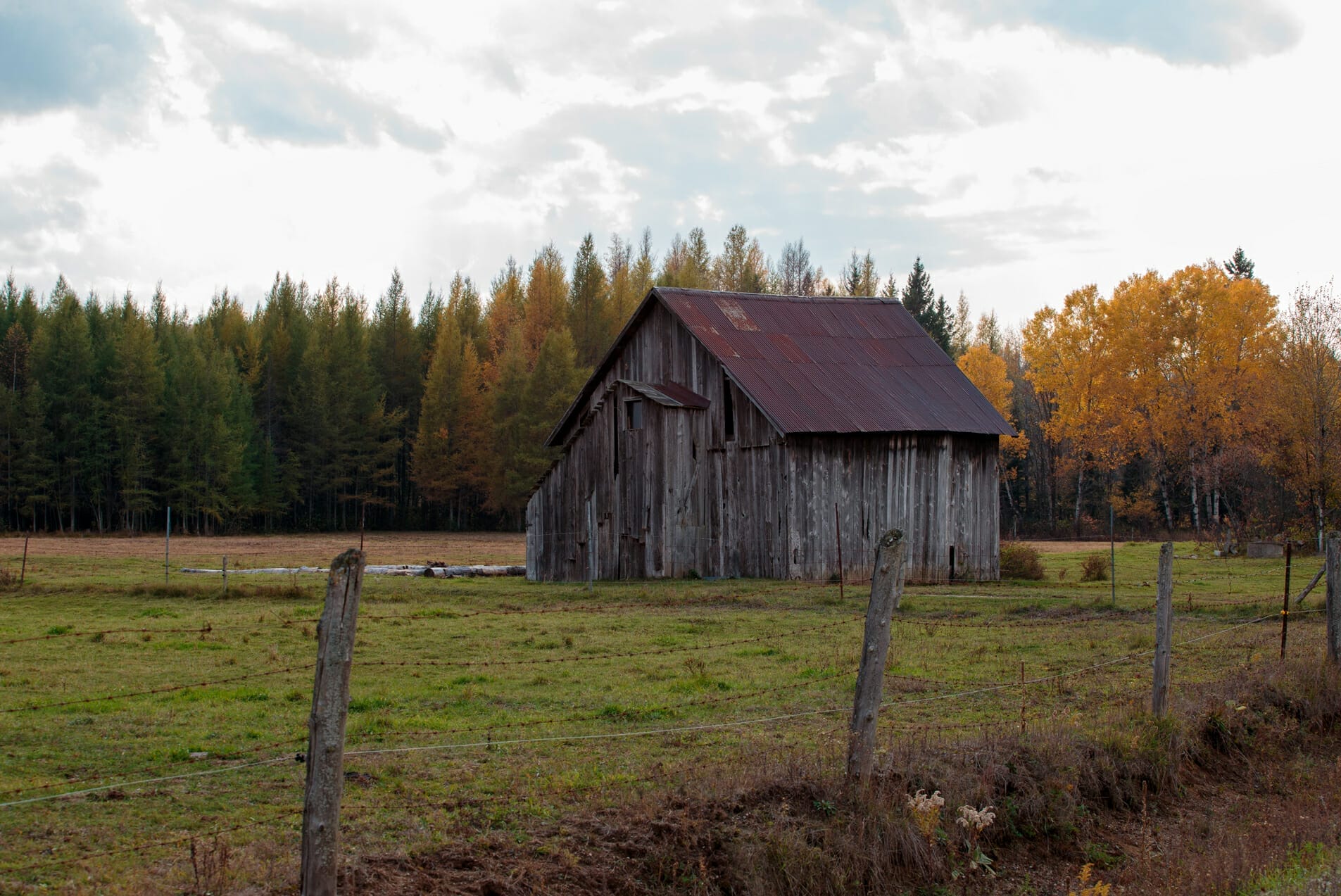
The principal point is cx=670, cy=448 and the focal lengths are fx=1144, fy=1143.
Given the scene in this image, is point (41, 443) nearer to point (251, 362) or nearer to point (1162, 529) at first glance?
point (251, 362)

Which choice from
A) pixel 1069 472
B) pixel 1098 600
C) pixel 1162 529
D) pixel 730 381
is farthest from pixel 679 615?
pixel 1069 472

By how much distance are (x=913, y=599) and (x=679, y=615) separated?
5596 mm

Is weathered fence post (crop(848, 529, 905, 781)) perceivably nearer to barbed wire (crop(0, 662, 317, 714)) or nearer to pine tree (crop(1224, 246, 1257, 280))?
barbed wire (crop(0, 662, 317, 714))

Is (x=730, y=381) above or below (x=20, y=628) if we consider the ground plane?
above

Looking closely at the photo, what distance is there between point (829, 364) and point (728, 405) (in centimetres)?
373

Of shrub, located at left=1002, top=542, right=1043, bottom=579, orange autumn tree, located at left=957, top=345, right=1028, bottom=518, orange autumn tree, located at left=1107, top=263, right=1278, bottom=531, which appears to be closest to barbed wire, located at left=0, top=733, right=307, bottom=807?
shrub, located at left=1002, top=542, right=1043, bottom=579

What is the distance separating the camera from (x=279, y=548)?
5553 centimetres

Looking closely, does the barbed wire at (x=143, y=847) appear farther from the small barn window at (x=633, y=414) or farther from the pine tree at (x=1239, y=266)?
the pine tree at (x=1239, y=266)

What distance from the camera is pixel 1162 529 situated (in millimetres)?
63750

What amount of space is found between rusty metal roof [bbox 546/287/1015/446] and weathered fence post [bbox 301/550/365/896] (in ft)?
76.4

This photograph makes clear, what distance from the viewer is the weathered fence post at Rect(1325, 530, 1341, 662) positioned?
43.9 feet

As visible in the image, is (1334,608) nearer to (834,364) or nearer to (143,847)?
(143,847)

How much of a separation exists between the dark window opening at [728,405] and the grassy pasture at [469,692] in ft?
18.1

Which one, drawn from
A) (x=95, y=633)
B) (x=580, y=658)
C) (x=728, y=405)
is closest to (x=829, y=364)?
(x=728, y=405)
